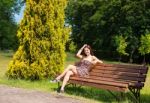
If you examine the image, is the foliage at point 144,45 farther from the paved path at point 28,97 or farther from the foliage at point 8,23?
the paved path at point 28,97

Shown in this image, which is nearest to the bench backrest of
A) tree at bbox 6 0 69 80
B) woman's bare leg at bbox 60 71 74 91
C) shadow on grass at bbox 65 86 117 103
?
shadow on grass at bbox 65 86 117 103

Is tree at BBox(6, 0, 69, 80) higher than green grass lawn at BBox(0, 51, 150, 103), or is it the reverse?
tree at BBox(6, 0, 69, 80)

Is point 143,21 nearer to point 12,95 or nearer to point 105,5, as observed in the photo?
point 105,5

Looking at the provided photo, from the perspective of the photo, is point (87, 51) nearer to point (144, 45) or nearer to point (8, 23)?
point (144, 45)

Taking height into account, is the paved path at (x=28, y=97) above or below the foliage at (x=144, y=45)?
below

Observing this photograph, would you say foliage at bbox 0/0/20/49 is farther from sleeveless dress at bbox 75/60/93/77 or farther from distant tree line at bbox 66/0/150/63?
sleeveless dress at bbox 75/60/93/77

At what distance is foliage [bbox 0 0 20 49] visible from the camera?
62.7 metres

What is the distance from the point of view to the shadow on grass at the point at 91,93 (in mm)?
11180

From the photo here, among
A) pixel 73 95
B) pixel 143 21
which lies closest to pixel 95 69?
pixel 73 95

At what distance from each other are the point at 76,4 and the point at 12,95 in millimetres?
59240

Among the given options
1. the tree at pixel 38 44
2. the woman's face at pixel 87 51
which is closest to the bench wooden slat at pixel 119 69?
the woman's face at pixel 87 51

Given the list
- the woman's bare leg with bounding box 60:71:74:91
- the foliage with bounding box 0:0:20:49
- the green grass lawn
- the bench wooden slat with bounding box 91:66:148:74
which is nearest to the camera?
the bench wooden slat with bounding box 91:66:148:74

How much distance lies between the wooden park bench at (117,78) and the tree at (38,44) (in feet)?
7.60

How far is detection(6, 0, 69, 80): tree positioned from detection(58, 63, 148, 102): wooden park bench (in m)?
2.32
